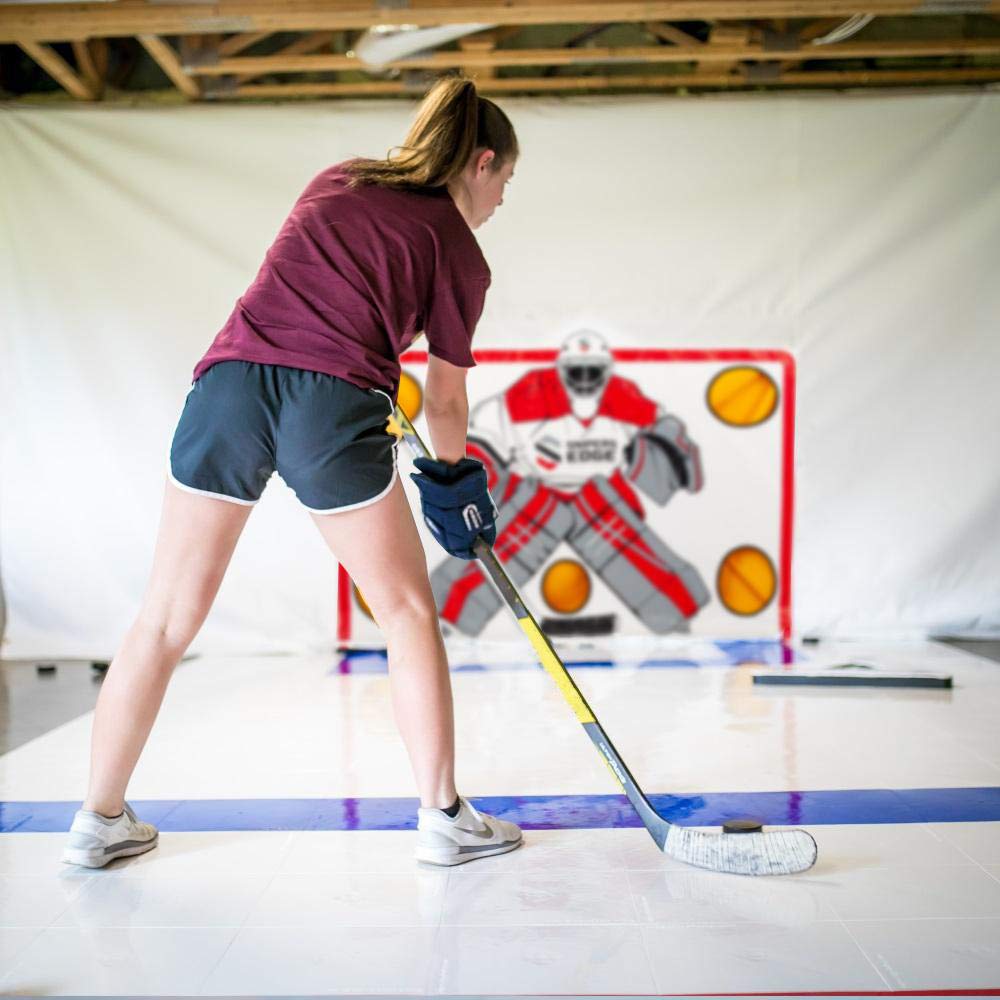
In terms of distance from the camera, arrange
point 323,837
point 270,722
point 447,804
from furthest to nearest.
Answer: point 270,722, point 323,837, point 447,804

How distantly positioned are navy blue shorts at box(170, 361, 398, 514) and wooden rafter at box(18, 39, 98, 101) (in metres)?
2.85

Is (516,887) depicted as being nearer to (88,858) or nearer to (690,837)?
(690,837)

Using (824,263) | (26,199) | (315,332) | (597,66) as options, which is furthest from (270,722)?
(597,66)

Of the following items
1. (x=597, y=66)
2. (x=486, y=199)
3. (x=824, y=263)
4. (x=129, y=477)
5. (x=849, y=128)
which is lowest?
(x=129, y=477)

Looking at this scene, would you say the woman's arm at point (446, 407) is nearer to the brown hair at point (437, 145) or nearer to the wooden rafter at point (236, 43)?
the brown hair at point (437, 145)

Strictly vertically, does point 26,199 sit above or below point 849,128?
below

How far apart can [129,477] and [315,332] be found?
2.99m

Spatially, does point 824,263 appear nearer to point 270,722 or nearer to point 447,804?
point 270,722

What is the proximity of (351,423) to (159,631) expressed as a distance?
466 mm

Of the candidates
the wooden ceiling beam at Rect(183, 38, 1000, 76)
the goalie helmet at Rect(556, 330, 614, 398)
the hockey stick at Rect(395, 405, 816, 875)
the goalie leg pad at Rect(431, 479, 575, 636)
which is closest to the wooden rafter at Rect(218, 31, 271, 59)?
the wooden ceiling beam at Rect(183, 38, 1000, 76)

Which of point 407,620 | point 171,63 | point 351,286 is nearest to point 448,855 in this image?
point 407,620

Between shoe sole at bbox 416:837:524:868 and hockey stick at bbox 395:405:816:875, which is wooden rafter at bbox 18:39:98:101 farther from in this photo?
shoe sole at bbox 416:837:524:868

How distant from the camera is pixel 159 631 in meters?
1.90

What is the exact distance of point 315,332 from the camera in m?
1.81
